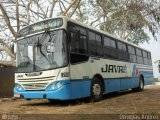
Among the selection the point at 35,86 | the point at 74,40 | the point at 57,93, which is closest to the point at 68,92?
the point at 57,93

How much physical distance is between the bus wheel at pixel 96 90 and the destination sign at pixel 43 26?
9.16 ft

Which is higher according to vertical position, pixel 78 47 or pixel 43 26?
pixel 43 26

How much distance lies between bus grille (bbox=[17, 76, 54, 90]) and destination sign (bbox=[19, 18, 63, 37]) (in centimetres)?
185

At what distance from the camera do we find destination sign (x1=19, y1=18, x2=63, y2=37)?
39.4 feet

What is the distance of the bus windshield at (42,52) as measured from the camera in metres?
11.5

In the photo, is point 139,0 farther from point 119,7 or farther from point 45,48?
point 45,48

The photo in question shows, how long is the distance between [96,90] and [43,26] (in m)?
3.30

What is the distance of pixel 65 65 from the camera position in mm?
11422

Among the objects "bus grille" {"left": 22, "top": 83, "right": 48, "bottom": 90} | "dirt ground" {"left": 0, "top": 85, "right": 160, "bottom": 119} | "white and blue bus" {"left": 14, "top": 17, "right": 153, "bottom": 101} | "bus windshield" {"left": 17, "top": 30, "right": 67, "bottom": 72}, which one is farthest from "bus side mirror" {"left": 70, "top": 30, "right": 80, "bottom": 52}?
"dirt ground" {"left": 0, "top": 85, "right": 160, "bottom": 119}

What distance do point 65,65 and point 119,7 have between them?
15.0 metres

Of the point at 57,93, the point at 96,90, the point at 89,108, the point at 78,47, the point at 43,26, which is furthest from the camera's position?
the point at 96,90

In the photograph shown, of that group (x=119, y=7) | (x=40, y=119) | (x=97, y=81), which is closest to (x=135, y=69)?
(x=97, y=81)

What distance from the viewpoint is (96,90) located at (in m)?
13.4

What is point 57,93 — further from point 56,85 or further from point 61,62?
point 61,62
